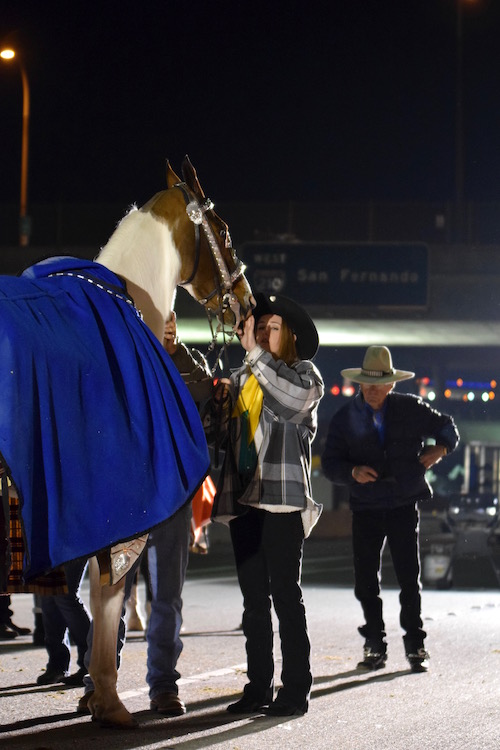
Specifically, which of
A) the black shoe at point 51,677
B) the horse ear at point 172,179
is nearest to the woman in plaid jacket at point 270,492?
the horse ear at point 172,179

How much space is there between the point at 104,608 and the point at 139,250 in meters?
1.62

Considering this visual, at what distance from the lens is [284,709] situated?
6.43m

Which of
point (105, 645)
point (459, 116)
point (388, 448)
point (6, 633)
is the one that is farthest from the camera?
point (459, 116)

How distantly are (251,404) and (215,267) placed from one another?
32.1 inches

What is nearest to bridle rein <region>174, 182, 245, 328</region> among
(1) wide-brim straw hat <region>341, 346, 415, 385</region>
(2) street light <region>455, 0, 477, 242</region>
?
(1) wide-brim straw hat <region>341, 346, 415, 385</region>

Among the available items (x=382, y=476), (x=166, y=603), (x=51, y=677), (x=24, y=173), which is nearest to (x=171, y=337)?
(x=166, y=603)

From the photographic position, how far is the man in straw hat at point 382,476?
27.9ft

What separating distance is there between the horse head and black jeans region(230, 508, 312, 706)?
1063 millimetres

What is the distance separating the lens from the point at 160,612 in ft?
22.0

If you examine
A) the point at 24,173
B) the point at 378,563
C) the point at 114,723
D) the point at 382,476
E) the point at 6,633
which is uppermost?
the point at 24,173

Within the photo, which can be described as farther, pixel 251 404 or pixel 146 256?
pixel 251 404

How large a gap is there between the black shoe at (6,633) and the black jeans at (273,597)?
12.6ft

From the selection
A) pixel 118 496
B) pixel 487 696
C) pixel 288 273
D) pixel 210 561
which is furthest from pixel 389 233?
pixel 118 496

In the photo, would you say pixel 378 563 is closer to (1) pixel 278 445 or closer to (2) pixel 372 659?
(2) pixel 372 659
